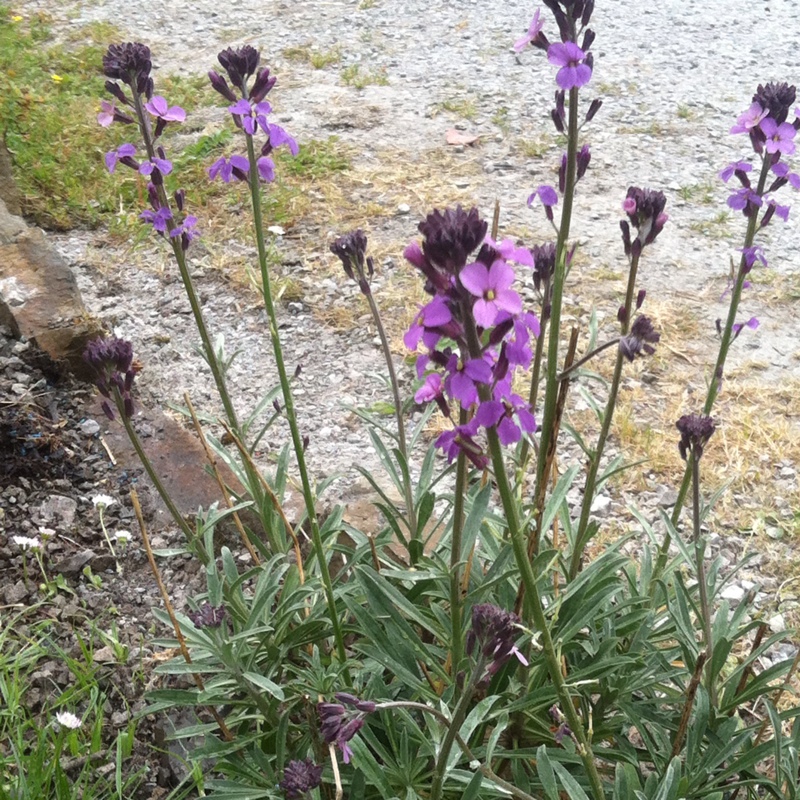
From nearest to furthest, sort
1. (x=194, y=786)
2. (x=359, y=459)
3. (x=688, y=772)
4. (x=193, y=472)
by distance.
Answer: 1. (x=688, y=772)
2. (x=194, y=786)
3. (x=193, y=472)
4. (x=359, y=459)

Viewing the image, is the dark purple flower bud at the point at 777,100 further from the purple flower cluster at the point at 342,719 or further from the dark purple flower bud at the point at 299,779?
the dark purple flower bud at the point at 299,779

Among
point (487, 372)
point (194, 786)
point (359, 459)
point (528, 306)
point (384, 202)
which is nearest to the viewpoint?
point (487, 372)

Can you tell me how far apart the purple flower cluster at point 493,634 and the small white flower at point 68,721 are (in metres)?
1.47

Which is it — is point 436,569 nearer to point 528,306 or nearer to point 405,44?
point 528,306

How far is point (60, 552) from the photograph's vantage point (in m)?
3.02

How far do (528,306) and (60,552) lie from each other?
106 inches

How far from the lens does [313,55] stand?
24.1 ft

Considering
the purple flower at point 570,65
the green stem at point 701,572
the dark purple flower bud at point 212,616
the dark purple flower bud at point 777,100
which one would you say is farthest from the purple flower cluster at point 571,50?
the dark purple flower bud at point 212,616

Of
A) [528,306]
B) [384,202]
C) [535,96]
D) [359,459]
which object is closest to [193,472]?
[359,459]

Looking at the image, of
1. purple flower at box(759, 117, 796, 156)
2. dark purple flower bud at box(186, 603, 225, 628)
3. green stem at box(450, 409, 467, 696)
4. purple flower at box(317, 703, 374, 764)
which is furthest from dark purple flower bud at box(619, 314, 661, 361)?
dark purple flower bud at box(186, 603, 225, 628)

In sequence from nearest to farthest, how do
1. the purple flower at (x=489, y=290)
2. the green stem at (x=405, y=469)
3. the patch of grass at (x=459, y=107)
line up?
1. the purple flower at (x=489, y=290)
2. the green stem at (x=405, y=469)
3. the patch of grass at (x=459, y=107)

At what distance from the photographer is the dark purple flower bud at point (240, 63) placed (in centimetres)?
202

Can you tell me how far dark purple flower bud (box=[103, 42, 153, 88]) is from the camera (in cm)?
204

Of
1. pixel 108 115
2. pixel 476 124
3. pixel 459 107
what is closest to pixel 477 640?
pixel 108 115
